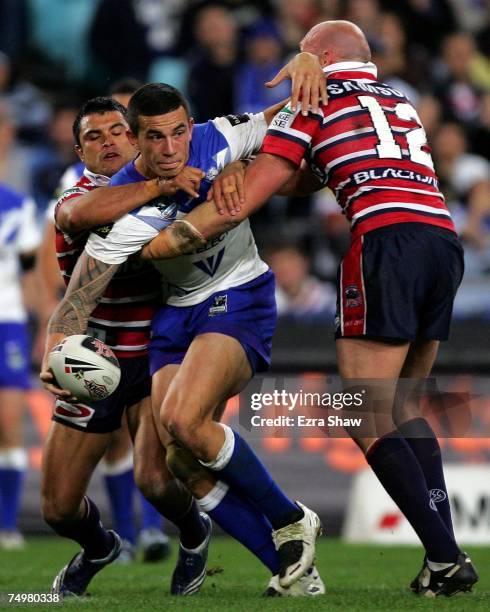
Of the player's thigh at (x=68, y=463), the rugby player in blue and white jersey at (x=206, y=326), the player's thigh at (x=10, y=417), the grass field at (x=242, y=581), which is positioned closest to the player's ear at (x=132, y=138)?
the rugby player in blue and white jersey at (x=206, y=326)

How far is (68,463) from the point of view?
5641 millimetres

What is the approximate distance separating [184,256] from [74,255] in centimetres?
65

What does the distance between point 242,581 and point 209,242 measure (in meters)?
1.82

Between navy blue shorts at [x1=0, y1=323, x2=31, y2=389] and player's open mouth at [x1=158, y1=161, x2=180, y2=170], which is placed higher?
player's open mouth at [x1=158, y1=161, x2=180, y2=170]

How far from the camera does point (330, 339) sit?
958 centimetres

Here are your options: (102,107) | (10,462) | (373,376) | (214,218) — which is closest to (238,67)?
(10,462)

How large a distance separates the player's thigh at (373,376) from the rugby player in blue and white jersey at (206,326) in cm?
43

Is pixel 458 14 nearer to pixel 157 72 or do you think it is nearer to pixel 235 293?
pixel 157 72

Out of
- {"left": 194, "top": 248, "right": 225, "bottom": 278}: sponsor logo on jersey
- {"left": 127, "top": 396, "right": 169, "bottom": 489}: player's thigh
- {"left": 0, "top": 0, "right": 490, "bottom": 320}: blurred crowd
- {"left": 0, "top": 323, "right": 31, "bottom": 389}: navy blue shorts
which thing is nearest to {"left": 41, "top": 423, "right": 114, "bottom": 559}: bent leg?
{"left": 127, "top": 396, "right": 169, "bottom": 489}: player's thigh

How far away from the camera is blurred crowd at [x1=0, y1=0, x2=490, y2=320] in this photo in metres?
12.1

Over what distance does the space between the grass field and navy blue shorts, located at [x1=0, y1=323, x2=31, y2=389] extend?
111 centimetres

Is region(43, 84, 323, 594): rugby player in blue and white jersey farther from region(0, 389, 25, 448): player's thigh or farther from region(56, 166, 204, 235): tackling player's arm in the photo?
region(0, 389, 25, 448): player's thigh

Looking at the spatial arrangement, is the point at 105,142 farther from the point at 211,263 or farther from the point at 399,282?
the point at 399,282

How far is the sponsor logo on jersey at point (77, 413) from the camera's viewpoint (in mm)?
5680
